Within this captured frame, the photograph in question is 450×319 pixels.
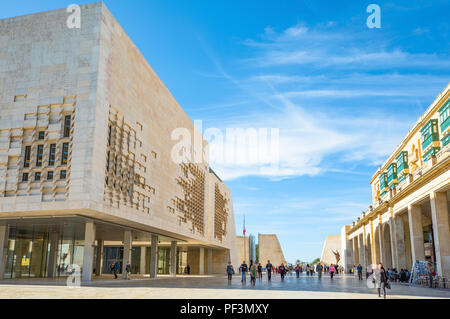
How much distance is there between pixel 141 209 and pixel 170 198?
6983 millimetres

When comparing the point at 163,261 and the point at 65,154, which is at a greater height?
the point at 65,154

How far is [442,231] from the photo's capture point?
1048 inches

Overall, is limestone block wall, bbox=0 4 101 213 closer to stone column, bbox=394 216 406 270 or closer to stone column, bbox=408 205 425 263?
stone column, bbox=408 205 425 263

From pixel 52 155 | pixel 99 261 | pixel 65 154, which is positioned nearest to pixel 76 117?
pixel 65 154

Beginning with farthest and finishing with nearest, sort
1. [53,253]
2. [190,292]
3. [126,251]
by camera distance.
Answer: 1. [53,253]
2. [126,251]
3. [190,292]

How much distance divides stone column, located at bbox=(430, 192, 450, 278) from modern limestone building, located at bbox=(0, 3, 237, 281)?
20912 millimetres

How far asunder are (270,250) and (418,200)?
75362 mm

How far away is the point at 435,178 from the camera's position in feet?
88.8

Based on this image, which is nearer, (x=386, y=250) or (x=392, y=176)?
(x=386, y=250)

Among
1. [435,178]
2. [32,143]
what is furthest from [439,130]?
[32,143]

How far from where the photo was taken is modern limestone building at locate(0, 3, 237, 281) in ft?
85.0

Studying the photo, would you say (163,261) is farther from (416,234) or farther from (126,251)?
(416,234)

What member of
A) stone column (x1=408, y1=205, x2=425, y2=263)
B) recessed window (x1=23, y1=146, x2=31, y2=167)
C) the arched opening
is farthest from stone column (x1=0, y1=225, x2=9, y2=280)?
the arched opening
